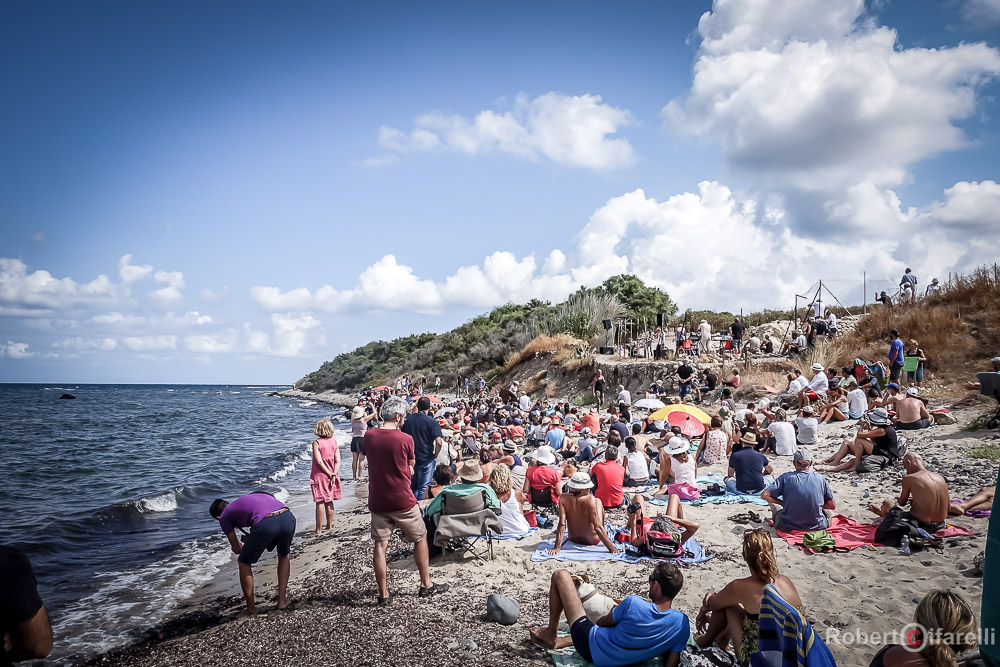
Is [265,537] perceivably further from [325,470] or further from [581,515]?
→ [581,515]

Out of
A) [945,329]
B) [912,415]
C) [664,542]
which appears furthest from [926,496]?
[945,329]

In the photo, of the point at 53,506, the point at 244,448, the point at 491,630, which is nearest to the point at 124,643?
the point at 491,630

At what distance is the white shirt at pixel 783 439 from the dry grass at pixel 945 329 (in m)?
6.27

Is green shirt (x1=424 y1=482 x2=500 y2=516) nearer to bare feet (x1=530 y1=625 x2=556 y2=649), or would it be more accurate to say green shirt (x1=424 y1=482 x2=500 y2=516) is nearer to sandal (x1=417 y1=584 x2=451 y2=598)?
sandal (x1=417 y1=584 x2=451 y2=598)

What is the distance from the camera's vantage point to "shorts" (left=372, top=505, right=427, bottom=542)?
4.85 metres

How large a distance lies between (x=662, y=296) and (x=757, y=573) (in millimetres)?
35398

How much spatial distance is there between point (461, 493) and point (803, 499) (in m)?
4.12

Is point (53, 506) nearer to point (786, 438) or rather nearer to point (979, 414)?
point (786, 438)

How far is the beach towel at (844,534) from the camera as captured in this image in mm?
5852

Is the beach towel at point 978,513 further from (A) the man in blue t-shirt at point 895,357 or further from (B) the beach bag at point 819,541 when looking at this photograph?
(A) the man in blue t-shirt at point 895,357

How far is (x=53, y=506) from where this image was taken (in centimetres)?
1169

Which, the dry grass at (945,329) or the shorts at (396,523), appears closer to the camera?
the shorts at (396,523)

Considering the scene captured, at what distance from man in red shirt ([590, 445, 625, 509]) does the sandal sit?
289 cm

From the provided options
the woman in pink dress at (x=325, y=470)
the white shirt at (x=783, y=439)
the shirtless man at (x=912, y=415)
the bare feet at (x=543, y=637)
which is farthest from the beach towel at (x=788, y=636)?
the shirtless man at (x=912, y=415)
